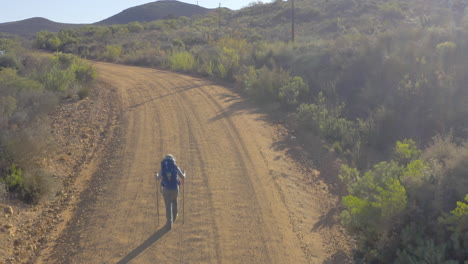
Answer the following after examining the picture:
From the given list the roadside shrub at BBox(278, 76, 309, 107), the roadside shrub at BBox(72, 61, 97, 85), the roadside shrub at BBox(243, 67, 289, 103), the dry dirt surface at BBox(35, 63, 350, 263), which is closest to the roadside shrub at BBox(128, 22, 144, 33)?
the roadside shrub at BBox(72, 61, 97, 85)

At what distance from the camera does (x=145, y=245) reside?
657cm

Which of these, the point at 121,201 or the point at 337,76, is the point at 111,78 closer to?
the point at 337,76

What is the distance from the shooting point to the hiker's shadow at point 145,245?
6219 mm

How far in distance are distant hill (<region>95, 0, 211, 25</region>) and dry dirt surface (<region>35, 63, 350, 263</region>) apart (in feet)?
352

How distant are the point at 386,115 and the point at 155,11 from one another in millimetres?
113413

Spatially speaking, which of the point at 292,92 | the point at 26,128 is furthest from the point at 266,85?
the point at 26,128

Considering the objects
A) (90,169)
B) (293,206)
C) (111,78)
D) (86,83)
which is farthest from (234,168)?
(111,78)

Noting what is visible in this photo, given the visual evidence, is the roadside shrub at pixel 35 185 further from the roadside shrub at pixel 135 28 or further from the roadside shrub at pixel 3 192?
the roadside shrub at pixel 135 28

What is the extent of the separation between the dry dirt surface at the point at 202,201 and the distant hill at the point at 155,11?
107192 millimetres

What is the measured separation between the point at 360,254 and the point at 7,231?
592 centimetres

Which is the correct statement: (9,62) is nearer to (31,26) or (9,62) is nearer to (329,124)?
(329,124)

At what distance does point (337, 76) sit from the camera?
16.4 m

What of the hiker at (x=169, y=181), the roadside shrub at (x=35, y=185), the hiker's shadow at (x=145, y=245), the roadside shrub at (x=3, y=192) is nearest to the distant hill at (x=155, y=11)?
the roadside shrub at (x=35, y=185)

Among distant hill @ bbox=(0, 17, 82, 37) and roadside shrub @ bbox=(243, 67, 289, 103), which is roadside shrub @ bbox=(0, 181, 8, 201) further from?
distant hill @ bbox=(0, 17, 82, 37)
